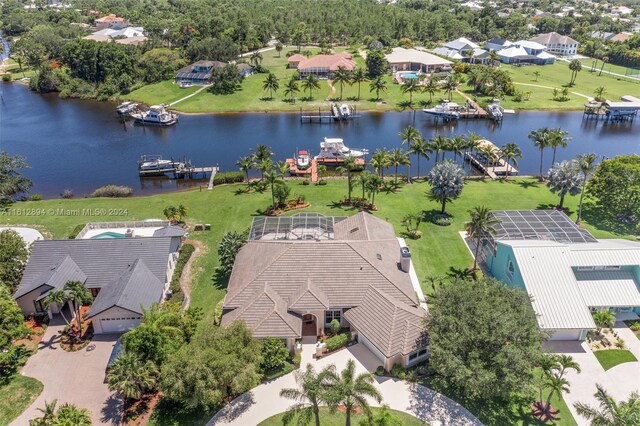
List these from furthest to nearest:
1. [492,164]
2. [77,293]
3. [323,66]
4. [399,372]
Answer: [323,66]
[492,164]
[77,293]
[399,372]

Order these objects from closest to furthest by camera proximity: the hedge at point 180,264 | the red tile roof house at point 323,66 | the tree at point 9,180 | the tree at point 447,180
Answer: the hedge at point 180,264 → the tree at point 447,180 → the tree at point 9,180 → the red tile roof house at point 323,66

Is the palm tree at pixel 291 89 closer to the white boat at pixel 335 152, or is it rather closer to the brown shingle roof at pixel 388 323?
the white boat at pixel 335 152

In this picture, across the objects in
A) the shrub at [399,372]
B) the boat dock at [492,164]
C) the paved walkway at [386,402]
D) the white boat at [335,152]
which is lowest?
the paved walkway at [386,402]

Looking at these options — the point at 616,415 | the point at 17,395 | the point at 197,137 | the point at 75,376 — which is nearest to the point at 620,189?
the point at 616,415

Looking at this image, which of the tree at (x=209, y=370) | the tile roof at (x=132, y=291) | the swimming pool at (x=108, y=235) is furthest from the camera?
the swimming pool at (x=108, y=235)

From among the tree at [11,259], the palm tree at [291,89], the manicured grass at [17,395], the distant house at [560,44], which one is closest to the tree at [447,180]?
the manicured grass at [17,395]

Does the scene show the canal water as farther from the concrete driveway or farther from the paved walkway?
the paved walkway

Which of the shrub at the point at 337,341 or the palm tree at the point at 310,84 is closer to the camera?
the shrub at the point at 337,341

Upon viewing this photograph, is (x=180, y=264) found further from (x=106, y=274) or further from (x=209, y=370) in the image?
(x=209, y=370)
